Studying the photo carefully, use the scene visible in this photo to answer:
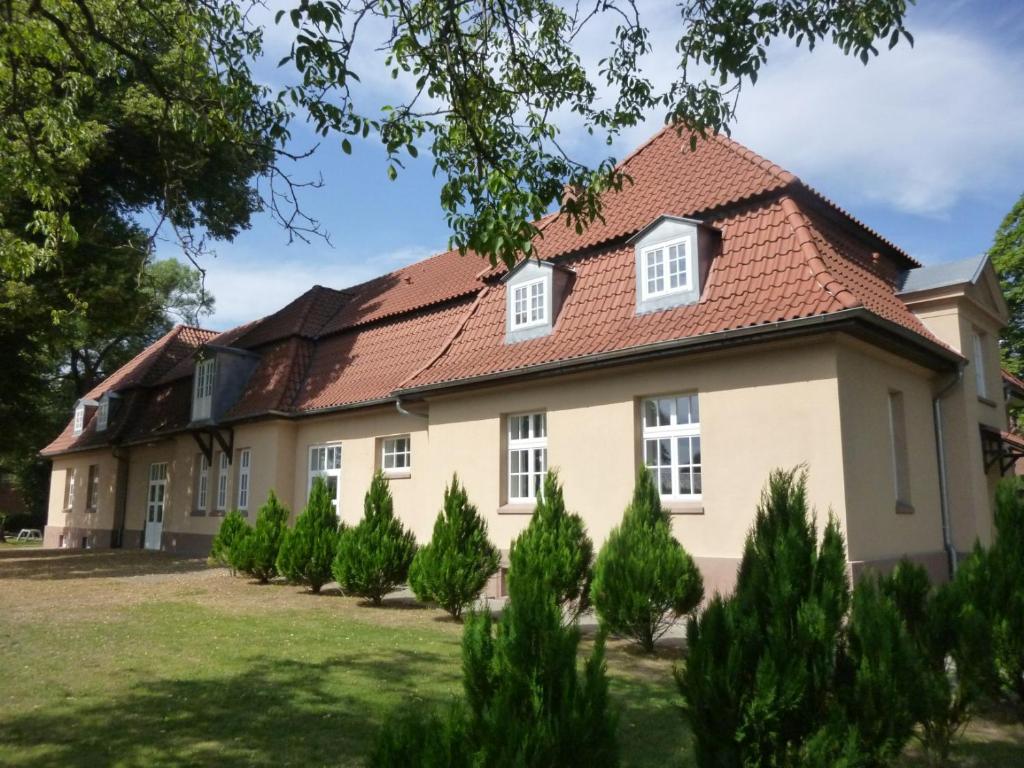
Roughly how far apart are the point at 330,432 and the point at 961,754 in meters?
15.1

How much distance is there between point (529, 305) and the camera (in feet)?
45.9

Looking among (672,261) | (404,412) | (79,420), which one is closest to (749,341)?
(672,261)

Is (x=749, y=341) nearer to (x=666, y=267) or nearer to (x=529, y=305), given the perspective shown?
(x=666, y=267)

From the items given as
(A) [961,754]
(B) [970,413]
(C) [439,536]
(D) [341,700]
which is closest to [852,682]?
(A) [961,754]

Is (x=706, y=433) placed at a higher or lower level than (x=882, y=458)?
higher

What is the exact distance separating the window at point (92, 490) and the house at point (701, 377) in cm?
1472

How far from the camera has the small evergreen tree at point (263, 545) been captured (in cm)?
1479

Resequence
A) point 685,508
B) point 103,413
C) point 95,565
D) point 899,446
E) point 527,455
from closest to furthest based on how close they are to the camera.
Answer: point 685,508 → point 899,446 → point 527,455 → point 95,565 → point 103,413

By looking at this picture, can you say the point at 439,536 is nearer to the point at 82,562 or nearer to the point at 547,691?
the point at 547,691

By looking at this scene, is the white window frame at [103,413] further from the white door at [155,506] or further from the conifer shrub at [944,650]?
the conifer shrub at [944,650]

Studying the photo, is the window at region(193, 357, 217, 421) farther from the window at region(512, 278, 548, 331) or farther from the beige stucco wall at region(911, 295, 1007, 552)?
the beige stucco wall at region(911, 295, 1007, 552)

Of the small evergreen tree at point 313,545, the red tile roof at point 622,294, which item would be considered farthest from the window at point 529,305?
the small evergreen tree at point 313,545

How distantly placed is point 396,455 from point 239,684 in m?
10.1

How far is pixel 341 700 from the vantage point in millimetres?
6605
